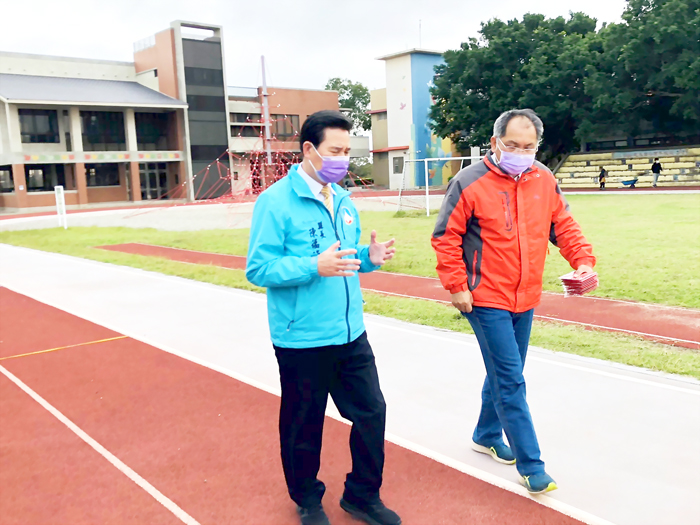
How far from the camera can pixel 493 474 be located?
3.72m

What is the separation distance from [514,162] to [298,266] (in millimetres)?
1292

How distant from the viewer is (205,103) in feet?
167

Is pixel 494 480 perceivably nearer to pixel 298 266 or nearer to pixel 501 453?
pixel 501 453

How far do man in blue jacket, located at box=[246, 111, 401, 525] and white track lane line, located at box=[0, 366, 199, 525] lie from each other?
650 millimetres

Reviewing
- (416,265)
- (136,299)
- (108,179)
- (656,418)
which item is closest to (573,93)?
(108,179)

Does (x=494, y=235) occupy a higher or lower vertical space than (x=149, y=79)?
lower

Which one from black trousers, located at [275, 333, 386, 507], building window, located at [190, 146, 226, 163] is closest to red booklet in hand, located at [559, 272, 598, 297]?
black trousers, located at [275, 333, 386, 507]

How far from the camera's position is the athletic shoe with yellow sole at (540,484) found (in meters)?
3.38

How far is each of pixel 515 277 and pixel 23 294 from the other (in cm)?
899

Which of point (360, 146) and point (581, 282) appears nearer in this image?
point (581, 282)

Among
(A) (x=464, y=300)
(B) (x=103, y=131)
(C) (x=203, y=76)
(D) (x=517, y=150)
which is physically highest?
(C) (x=203, y=76)

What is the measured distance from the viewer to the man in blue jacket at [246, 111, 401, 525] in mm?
3012

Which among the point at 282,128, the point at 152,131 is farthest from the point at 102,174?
the point at 282,128

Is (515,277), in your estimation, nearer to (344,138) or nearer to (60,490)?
(344,138)
